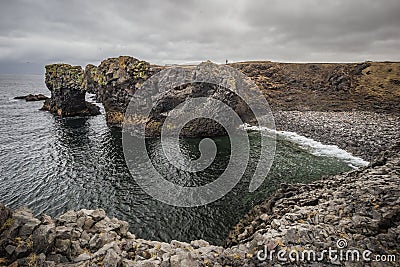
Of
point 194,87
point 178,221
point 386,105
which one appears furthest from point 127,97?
point 386,105

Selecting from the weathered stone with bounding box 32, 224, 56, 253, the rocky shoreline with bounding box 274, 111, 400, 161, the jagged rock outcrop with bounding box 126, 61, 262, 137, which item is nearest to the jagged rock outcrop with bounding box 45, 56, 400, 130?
the jagged rock outcrop with bounding box 126, 61, 262, 137

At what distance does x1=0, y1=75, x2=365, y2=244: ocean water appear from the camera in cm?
2216

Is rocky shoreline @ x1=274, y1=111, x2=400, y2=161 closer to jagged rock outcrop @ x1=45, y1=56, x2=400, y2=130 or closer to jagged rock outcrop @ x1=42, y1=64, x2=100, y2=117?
jagged rock outcrop @ x1=45, y1=56, x2=400, y2=130

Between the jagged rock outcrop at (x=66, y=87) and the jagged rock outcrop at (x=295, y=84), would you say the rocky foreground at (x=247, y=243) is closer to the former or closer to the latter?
the jagged rock outcrop at (x=295, y=84)

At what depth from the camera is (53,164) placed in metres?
35.2

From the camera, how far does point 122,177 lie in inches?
1228

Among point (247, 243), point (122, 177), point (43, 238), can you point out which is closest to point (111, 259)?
point (43, 238)

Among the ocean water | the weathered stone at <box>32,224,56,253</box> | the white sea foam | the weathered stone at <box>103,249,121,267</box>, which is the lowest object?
the ocean water

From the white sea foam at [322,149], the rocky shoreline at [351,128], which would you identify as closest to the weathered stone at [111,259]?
the white sea foam at [322,149]

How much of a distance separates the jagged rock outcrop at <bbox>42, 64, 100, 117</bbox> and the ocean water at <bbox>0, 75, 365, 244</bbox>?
79.3 ft

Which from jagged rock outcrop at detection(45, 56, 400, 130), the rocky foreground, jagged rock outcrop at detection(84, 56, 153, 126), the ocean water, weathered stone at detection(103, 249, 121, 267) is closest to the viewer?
the rocky foreground

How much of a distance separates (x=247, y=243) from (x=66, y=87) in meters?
80.5

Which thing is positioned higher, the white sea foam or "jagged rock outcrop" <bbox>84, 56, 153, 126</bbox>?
"jagged rock outcrop" <bbox>84, 56, 153, 126</bbox>

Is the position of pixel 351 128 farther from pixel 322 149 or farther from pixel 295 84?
pixel 295 84
